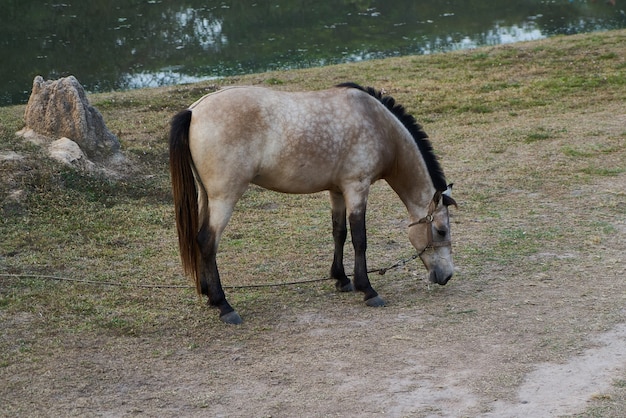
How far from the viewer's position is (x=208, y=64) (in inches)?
640

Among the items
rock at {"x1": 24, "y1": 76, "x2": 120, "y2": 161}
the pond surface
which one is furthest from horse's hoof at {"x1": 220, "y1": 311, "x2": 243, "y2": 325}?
the pond surface

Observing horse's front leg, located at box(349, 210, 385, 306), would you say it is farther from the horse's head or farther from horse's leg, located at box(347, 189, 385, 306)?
the horse's head

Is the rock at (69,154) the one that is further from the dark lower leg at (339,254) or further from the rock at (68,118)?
the dark lower leg at (339,254)

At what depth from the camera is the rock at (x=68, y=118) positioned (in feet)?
28.9

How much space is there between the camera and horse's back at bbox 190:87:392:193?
5.55m

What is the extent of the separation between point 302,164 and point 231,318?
1.14 m

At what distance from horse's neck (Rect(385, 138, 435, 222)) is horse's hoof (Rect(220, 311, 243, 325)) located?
61.1 inches

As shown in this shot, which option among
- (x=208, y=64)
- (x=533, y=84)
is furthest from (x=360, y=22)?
(x=533, y=84)

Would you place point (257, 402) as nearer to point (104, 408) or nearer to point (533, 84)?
point (104, 408)

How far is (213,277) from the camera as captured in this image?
5723 mm

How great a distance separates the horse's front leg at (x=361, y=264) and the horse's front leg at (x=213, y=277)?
0.92 m

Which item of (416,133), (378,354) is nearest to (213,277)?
(378,354)

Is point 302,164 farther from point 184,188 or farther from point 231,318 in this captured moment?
point 231,318

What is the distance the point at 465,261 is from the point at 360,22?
1404 cm
